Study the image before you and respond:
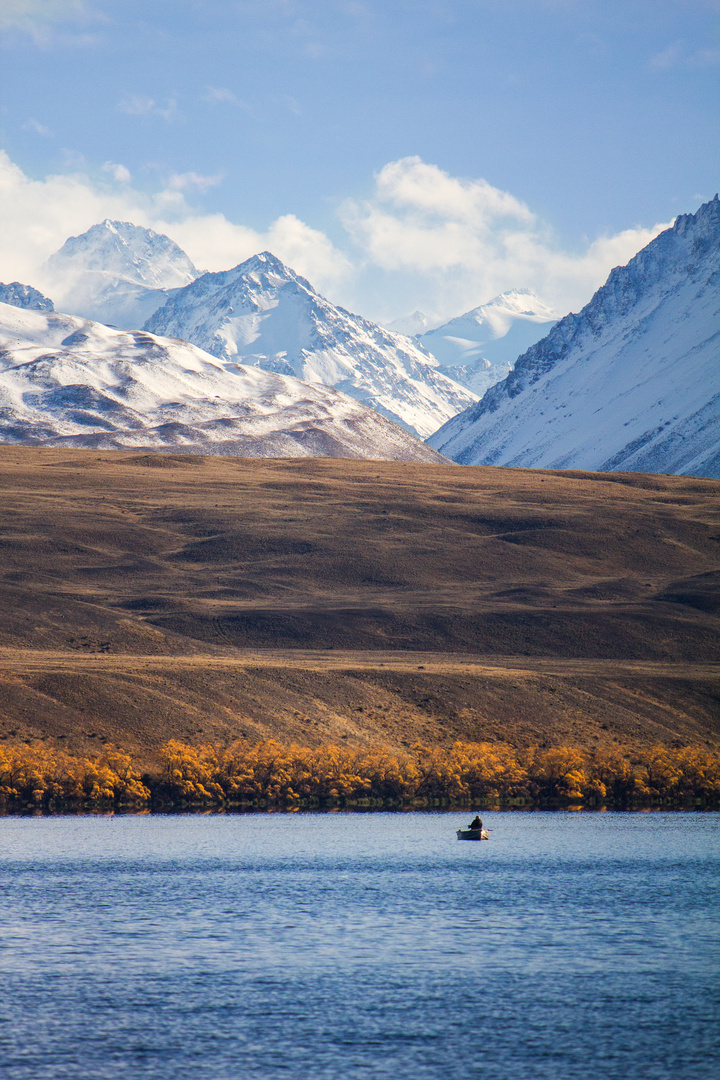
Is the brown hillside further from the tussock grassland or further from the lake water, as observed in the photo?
the lake water

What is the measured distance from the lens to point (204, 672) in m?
115

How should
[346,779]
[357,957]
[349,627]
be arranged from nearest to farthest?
[357,957] < [346,779] < [349,627]

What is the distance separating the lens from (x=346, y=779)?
92.2 meters

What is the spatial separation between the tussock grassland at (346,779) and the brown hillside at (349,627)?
791cm

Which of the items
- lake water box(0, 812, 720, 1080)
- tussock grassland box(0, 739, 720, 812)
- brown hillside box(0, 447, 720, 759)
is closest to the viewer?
lake water box(0, 812, 720, 1080)

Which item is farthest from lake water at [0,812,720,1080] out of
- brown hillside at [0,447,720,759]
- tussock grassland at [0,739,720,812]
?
brown hillside at [0,447,720,759]

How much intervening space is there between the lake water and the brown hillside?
33888 millimetres

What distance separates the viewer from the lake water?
3416 centimetres

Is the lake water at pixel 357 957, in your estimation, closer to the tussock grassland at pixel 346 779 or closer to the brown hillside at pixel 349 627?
the tussock grassland at pixel 346 779

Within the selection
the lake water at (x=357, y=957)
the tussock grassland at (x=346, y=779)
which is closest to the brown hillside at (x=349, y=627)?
the tussock grassland at (x=346, y=779)

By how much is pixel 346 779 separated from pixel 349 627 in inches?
2024

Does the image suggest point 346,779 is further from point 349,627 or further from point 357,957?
point 349,627

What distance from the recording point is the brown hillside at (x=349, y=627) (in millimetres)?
109000

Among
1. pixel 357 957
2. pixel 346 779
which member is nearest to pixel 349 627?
pixel 346 779
